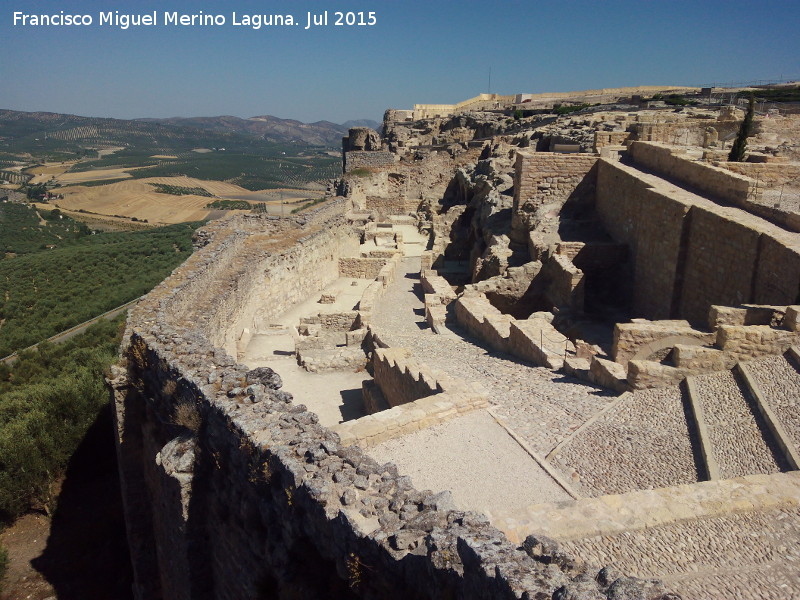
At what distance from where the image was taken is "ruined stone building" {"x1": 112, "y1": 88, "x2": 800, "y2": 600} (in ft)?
11.5

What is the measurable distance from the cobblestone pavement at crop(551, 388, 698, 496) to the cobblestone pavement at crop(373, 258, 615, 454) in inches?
10.0

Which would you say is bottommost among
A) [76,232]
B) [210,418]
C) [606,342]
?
[76,232]

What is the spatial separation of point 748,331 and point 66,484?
1066cm

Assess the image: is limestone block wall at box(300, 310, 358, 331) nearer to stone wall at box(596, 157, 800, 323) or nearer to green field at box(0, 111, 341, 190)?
stone wall at box(596, 157, 800, 323)

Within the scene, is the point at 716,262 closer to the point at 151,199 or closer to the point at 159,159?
the point at 151,199

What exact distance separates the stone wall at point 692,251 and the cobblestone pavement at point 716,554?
437cm

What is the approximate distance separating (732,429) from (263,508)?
13.9 feet

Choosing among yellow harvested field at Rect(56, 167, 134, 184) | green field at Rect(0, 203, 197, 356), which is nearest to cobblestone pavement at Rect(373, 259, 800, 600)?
green field at Rect(0, 203, 197, 356)

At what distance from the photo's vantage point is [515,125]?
120 feet

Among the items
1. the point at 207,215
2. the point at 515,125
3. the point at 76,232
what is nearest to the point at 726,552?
the point at 515,125

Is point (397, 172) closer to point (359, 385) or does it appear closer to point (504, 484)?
point (359, 385)

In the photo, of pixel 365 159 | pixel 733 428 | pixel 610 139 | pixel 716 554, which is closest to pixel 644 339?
pixel 733 428

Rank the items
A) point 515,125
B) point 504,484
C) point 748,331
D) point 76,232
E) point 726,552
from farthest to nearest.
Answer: point 76,232 → point 515,125 → point 748,331 → point 504,484 → point 726,552

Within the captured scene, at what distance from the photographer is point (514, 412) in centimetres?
680
